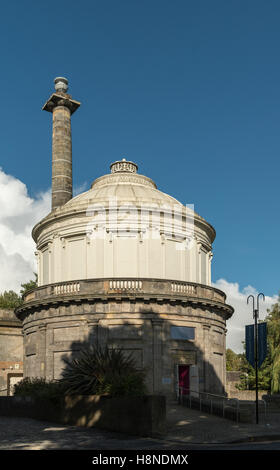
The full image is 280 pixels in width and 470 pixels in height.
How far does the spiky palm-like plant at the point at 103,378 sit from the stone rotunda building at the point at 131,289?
27.7ft

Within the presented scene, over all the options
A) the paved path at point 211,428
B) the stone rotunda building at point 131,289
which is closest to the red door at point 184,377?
the stone rotunda building at point 131,289

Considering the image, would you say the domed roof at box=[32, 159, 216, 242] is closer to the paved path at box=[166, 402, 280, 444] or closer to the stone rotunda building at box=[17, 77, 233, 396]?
the stone rotunda building at box=[17, 77, 233, 396]

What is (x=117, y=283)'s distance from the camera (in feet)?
110

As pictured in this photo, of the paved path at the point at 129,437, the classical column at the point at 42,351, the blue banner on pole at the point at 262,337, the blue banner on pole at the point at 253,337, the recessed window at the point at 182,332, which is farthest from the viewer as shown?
the classical column at the point at 42,351

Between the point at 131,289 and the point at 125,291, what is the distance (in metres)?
0.39

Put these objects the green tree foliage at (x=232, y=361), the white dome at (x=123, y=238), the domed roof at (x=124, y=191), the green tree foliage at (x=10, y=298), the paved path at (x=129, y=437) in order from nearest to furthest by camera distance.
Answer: the paved path at (x=129, y=437), the white dome at (x=123, y=238), the domed roof at (x=124, y=191), the green tree foliage at (x=10, y=298), the green tree foliage at (x=232, y=361)

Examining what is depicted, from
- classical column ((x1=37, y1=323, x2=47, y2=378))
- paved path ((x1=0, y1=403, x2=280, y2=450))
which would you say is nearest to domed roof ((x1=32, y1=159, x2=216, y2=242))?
classical column ((x1=37, y1=323, x2=47, y2=378))

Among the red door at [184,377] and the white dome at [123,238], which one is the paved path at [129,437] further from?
the white dome at [123,238]

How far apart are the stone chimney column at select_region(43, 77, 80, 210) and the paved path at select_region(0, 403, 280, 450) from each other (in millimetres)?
25309

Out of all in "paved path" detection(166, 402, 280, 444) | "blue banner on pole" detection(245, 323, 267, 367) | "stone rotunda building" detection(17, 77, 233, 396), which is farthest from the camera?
"stone rotunda building" detection(17, 77, 233, 396)

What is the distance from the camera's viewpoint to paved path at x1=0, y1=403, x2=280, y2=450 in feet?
53.7

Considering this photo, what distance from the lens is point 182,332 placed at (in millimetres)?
33531

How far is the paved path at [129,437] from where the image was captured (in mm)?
16377
